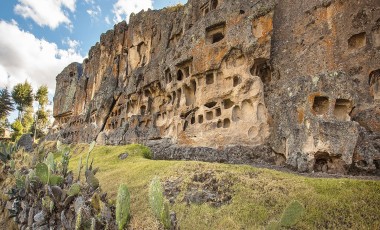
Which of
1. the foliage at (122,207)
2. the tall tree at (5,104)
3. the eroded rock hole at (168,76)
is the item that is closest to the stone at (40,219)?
the foliage at (122,207)

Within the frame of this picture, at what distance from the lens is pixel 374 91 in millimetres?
12656

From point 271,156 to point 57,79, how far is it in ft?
124

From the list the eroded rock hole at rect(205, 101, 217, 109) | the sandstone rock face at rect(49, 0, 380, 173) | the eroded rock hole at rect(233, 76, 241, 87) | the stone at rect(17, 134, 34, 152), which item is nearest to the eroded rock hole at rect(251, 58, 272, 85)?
the sandstone rock face at rect(49, 0, 380, 173)

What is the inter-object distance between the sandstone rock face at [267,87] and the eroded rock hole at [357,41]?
0.05 m

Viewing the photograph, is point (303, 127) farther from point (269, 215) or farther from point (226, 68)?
point (226, 68)

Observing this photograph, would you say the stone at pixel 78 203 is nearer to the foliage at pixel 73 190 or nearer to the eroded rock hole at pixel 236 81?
the foliage at pixel 73 190

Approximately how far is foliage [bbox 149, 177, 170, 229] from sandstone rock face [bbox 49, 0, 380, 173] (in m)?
6.66

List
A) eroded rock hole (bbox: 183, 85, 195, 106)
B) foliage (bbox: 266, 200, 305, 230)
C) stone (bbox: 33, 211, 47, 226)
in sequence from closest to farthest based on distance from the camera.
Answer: foliage (bbox: 266, 200, 305, 230) → stone (bbox: 33, 211, 47, 226) → eroded rock hole (bbox: 183, 85, 195, 106)

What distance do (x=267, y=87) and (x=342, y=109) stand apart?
5048 millimetres

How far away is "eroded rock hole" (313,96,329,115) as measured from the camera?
1088cm

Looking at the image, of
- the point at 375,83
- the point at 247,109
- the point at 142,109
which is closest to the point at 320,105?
the point at 375,83

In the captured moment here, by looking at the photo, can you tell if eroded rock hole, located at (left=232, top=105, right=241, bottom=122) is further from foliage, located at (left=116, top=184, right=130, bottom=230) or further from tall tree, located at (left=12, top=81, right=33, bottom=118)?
tall tree, located at (left=12, top=81, right=33, bottom=118)

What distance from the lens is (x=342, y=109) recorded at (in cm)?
1098

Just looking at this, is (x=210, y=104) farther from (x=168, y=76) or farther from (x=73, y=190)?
(x=73, y=190)
